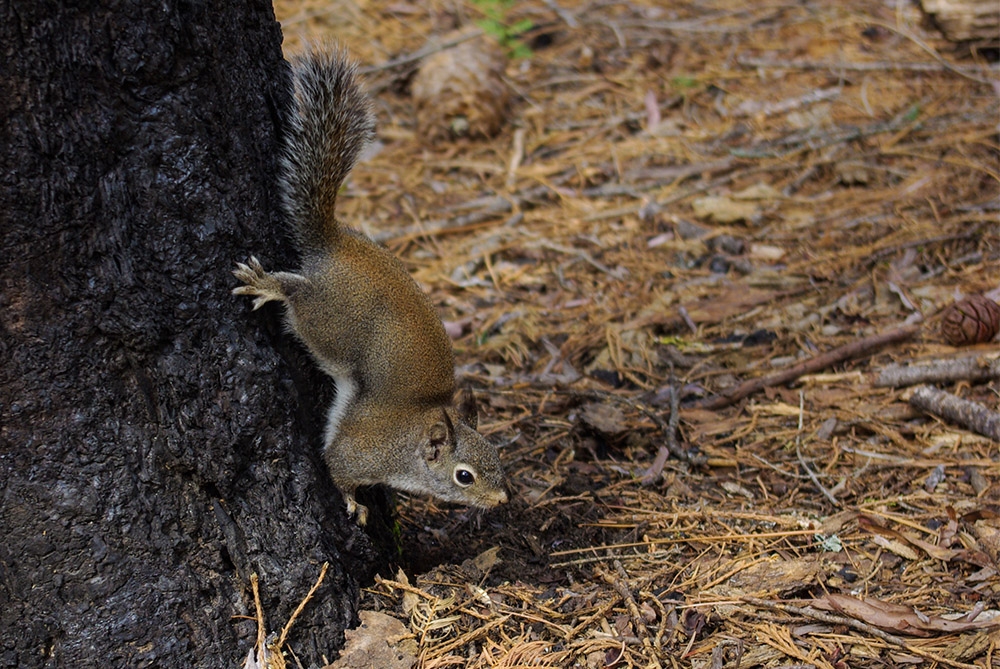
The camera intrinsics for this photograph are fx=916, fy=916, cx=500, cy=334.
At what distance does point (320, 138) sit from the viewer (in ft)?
7.47

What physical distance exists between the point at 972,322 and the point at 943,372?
0.28 meters

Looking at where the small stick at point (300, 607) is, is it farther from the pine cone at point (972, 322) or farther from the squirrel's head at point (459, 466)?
the pine cone at point (972, 322)

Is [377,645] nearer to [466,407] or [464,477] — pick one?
[464,477]

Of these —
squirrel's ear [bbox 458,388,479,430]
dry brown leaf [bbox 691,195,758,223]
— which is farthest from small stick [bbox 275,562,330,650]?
dry brown leaf [bbox 691,195,758,223]

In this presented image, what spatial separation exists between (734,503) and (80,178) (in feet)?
6.93

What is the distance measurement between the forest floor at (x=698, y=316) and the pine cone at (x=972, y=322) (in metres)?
0.07

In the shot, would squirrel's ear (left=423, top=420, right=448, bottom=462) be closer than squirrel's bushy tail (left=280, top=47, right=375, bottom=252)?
No

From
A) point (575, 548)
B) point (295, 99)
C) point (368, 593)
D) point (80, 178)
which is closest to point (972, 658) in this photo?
point (575, 548)

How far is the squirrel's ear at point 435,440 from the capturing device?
8.86 feet

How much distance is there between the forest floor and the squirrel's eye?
0.66ft

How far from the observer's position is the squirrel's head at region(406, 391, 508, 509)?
2727mm

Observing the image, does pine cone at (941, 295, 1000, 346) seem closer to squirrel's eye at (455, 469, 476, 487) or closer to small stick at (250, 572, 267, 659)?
squirrel's eye at (455, 469, 476, 487)

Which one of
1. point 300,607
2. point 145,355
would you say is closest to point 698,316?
point 300,607

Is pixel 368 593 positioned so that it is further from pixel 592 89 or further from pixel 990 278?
pixel 592 89
